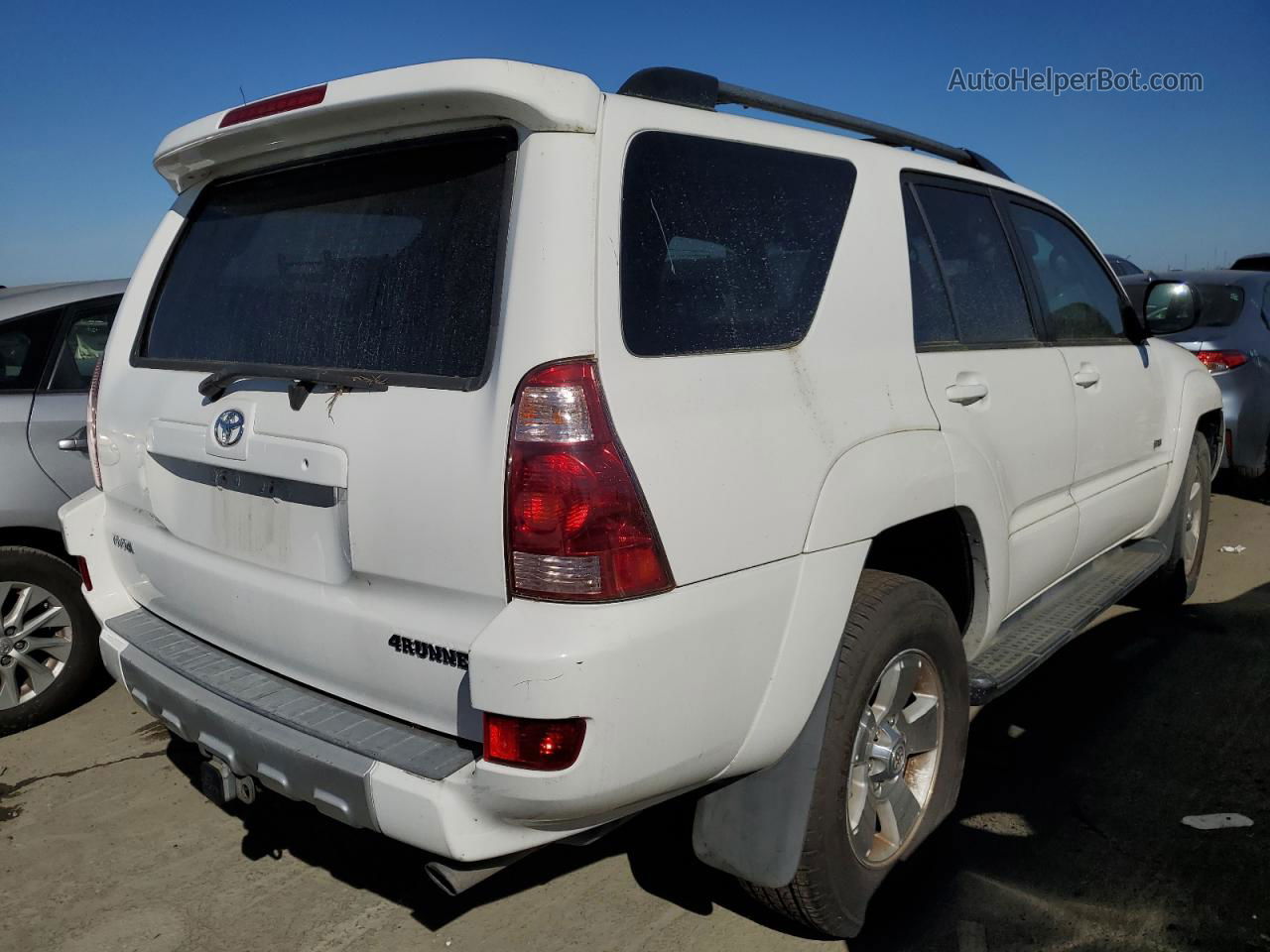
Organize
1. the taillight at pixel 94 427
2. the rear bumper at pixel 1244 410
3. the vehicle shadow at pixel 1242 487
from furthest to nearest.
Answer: the vehicle shadow at pixel 1242 487 < the rear bumper at pixel 1244 410 < the taillight at pixel 94 427

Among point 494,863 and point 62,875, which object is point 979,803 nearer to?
point 494,863

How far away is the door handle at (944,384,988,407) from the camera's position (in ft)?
9.06

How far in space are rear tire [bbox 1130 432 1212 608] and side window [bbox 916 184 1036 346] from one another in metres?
1.90

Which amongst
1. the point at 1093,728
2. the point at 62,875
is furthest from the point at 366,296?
the point at 1093,728

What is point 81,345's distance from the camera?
13.8 feet

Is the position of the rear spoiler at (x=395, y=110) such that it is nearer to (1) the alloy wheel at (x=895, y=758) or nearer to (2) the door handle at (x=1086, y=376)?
(1) the alloy wheel at (x=895, y=758)

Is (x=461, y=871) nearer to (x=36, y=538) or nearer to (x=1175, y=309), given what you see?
(x=36, y=538)

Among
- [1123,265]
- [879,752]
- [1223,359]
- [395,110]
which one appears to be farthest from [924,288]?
[1123,265]

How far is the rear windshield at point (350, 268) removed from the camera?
2.06m

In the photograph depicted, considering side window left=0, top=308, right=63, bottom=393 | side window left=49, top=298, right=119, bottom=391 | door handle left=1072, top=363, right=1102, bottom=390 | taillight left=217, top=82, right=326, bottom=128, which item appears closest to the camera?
taillight left=217, top=82, right=326, bottom=128

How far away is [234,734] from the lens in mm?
2238

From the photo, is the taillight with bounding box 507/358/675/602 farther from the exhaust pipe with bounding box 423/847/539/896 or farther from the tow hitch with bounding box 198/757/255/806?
the tow hitch with bounding box 198/757/255/806

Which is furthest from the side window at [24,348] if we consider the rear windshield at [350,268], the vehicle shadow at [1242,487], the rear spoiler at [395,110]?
the vehicle shadow at [1242,487]

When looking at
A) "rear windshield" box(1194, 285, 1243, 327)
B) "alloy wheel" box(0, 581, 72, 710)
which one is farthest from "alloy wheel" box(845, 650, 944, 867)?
"rear windshield" box(1194, 285, 1243, 327)
